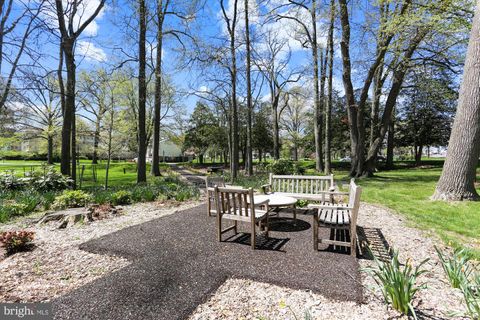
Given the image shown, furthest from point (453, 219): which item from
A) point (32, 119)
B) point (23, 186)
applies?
point (32, 119)

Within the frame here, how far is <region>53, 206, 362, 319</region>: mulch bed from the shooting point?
2396 mm

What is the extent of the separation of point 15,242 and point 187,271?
288cm

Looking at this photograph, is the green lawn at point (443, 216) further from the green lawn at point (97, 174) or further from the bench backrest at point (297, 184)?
the green lawn at point (97, 174)

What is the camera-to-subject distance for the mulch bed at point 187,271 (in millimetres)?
2396

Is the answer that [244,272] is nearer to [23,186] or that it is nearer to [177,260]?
[177,260]

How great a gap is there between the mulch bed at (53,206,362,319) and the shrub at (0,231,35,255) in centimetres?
91

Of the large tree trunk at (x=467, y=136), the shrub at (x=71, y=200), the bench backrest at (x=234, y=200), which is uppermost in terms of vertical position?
the large tree trunk at (x=467, y=136)

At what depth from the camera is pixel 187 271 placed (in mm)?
3070

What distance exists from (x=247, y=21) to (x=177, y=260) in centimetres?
1430

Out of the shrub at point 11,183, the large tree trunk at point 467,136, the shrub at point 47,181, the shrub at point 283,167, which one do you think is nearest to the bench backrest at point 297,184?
the large tree trunk at point 467,136

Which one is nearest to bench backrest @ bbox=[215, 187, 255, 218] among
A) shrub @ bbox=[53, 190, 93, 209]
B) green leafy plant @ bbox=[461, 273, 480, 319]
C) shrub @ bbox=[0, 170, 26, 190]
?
green leafy plant @ bbox=[461, 273, 480, 319]

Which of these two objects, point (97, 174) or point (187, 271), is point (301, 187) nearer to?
point (187, 271)

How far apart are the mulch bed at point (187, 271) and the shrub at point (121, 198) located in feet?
9.75

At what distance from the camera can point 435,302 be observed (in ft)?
8.28
